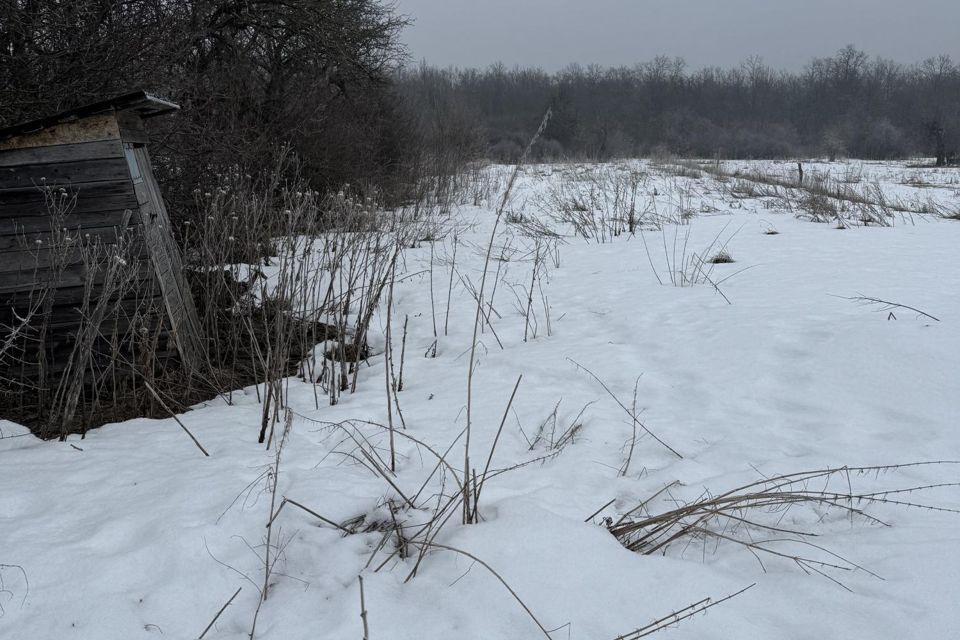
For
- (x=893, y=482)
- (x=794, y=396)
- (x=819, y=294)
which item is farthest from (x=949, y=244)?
(x=893, y=482)

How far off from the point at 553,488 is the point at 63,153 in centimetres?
348

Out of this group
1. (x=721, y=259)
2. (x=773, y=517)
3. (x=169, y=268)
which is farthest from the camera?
(x=721, y=259)

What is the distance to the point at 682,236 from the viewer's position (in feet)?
25.6

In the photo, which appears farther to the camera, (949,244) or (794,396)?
(949,244)

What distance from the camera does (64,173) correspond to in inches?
145

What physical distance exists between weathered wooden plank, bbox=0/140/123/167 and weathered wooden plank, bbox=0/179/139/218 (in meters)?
0.16

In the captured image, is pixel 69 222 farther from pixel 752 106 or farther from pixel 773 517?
pixel 752 106

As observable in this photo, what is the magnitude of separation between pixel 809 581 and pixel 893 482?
28.7 inches

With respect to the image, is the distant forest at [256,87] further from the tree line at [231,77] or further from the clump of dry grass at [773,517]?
the clump of dry grass at [773,517]

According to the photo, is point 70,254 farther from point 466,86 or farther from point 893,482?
point 466,86

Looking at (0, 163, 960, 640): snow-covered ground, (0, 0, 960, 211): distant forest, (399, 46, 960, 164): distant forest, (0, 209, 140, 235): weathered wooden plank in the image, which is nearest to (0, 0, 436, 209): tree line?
(0, 0, 960, 211): distant forest

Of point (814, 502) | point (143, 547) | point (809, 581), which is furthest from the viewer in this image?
point (814, 502)

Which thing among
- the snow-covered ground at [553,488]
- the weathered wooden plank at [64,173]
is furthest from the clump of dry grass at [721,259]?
the weathered wooden plank at [64,173]

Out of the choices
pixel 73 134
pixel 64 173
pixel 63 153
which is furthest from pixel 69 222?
pixel 73 134
